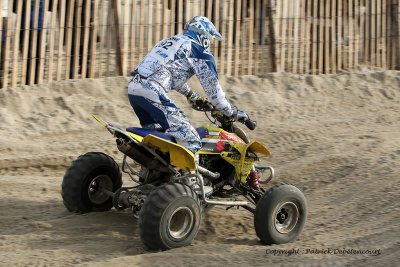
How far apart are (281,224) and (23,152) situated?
4.25 meters

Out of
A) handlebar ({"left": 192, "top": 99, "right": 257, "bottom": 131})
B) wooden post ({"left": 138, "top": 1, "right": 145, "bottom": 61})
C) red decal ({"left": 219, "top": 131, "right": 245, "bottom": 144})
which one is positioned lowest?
red decal ({"left": 219, "top": 131, "right": 245, "bottom": 144})

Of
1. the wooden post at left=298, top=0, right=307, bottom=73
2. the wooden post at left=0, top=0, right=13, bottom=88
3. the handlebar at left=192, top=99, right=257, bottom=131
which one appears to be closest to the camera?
the handlebar at left=192, top=99, right=257, bottom=131

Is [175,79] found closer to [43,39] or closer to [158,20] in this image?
[43,39]

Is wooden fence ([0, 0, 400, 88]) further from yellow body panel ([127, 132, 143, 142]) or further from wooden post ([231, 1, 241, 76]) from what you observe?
yellow body panel ([127, 132, 143, 142])

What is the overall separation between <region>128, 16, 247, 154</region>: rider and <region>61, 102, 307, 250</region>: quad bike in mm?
181

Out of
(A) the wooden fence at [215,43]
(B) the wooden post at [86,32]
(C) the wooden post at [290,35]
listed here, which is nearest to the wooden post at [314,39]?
(A) the wooden fence at [215,43]

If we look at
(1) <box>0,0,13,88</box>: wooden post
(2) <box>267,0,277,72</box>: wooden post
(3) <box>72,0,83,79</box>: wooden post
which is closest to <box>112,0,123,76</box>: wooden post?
(3) <box>72,0,83,79</box>: wooden post

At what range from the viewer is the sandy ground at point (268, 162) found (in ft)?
16.9

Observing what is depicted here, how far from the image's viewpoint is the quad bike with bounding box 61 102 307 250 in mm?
5059

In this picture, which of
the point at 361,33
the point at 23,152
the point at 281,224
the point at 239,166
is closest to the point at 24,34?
the point at 23,152

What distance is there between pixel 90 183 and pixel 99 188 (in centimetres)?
20

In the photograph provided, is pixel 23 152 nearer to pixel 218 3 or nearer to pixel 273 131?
pixel 273 131

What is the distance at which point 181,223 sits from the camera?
529 cm

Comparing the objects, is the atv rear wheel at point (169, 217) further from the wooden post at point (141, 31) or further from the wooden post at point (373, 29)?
the wooden post at point (373, 29)
